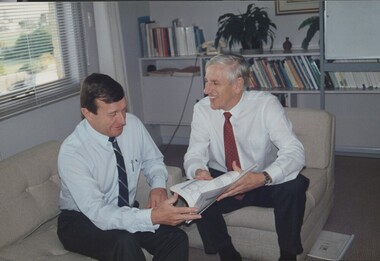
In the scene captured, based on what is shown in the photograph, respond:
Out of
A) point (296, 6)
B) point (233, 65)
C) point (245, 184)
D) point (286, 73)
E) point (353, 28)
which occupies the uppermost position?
point (296, 6)

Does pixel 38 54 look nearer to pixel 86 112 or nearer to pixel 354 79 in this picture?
pixel 86 112

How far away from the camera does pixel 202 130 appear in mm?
2479

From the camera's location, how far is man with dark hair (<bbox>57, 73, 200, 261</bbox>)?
189cm

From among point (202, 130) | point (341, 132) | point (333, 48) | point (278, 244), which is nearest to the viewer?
point (278, 244)

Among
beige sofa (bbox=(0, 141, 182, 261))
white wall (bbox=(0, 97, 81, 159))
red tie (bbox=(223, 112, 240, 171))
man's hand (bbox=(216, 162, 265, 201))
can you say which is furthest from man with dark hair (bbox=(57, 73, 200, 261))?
white wall (bbox=(0, 97, 81, 159))

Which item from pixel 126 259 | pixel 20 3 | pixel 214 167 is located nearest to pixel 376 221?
pixel 214 167

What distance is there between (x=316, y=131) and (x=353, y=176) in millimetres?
1200

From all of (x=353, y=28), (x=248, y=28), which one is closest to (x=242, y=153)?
(x=353, y=28)

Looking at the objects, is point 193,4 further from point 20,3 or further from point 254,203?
point 254,203

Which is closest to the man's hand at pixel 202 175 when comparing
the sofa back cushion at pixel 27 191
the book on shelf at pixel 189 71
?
the sofa back cushion at pixel 27 191

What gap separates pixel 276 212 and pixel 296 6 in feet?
7.67

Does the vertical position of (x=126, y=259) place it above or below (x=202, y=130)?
below

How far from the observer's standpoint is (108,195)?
7.00 feet

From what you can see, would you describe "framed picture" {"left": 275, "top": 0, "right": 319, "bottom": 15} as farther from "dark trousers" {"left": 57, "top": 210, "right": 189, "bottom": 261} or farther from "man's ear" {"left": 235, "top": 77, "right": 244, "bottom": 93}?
"dark trousers" {"left": 57, "top": 210, "right": 189, "bottom": 261}
